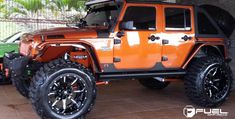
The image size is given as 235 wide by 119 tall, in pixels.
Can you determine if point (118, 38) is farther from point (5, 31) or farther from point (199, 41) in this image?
point (5, 31)

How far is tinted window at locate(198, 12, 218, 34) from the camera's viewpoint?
6.60m

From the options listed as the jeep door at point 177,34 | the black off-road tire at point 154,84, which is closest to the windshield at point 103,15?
the jeep door at point 177,34

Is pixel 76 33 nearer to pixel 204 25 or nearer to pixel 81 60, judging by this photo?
pixel 81 60

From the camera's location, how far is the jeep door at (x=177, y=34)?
6180 millimetres

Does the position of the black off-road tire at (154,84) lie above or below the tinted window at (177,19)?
below

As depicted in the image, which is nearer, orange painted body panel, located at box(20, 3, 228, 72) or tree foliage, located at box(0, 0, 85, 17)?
orange painted body panel, located at box(20, 3, 228, 72)

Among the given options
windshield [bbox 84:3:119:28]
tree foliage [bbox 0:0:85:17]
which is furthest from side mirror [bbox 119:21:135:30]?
tree foliage [bbox 0:0:85:17]

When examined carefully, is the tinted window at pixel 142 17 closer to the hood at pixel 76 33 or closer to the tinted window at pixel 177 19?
the tinted window at pixel 177 19

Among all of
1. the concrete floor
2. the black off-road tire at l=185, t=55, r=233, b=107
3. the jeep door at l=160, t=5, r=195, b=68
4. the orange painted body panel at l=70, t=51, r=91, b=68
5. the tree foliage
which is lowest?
the concrete floor

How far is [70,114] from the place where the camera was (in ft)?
17.3

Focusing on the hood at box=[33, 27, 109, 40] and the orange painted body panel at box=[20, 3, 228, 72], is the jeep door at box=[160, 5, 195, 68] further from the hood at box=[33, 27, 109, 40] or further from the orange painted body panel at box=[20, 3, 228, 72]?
the hood at box=[33, 27, 109, 40]

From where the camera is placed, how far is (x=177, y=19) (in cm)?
637

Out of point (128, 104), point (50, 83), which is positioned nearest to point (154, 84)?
Answer: point (128, 104)

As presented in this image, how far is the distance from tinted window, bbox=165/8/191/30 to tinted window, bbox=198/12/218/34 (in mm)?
279
